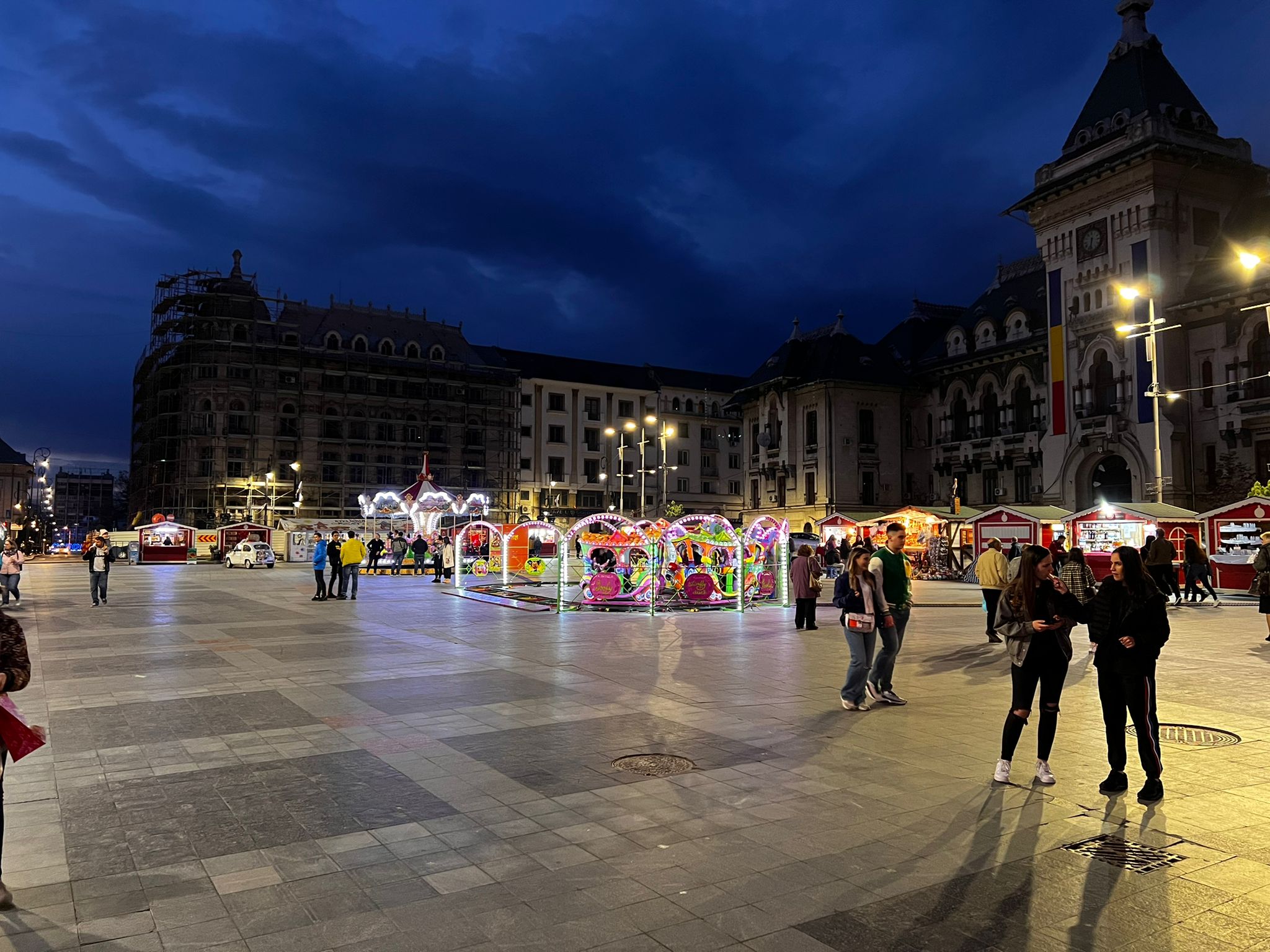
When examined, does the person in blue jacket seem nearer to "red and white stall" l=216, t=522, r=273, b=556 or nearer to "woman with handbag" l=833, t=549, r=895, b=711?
"woman with handbag" l=833, t=549, r=895, b=711

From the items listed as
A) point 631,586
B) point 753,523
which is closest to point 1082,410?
point 753,523

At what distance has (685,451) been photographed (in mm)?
86875

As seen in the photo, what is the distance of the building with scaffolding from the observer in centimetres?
6762

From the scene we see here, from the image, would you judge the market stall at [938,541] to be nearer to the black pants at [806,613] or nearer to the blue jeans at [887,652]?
the black pants at [806,613]

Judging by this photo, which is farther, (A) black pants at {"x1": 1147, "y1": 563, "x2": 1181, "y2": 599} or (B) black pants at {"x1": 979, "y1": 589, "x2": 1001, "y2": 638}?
(A) black pants at {"x1": 1147, "y1": 563, "x2": 1181, "y2": 599}

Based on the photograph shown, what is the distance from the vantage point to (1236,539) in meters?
27.1

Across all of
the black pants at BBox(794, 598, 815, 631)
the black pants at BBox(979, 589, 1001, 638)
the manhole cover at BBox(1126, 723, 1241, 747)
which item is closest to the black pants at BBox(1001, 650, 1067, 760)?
the manhole cover at BBox(1126, 723, 1241, 747)

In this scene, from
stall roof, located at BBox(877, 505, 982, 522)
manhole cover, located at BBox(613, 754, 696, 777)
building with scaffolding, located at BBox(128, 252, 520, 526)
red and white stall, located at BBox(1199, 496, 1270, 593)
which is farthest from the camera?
building with scaffolding, located at BBox(128, 252, 520, 526)

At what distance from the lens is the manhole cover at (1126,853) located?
5082 millimetres

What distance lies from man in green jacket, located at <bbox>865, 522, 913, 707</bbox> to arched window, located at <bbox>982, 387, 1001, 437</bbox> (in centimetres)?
4596

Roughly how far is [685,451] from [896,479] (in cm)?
3096

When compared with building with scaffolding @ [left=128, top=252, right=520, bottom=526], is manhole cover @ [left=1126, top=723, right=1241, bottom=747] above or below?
below

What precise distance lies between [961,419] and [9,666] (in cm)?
5659

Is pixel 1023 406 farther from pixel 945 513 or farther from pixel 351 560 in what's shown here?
pixel 351 560
